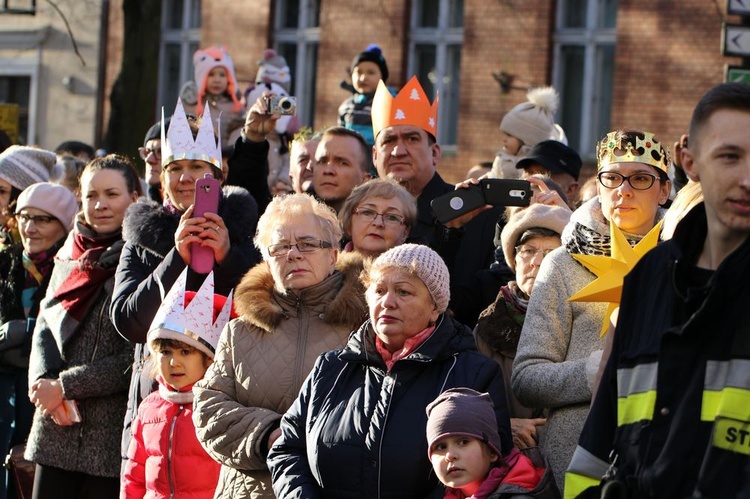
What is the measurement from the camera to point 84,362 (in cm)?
651

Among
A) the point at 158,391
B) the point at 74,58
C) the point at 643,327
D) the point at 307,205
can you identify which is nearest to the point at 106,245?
the point at 158,391

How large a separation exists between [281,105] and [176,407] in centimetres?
175

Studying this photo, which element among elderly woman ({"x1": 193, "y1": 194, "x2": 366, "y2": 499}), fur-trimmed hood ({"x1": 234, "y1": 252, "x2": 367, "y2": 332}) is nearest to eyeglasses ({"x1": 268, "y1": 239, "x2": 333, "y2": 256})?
elderly woman ({"x1": 193, "y1": 194, "x2": 366, "y2": 499})

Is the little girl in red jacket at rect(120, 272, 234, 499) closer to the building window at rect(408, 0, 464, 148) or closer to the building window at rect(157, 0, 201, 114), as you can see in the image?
the building window at rect(408, 0, 464, 148)

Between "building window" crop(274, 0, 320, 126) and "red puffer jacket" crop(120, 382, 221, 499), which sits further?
"building window" crop(274, 0, 320, 126)

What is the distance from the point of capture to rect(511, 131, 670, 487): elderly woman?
4621 millimetres

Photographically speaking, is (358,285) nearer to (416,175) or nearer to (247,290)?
(247,290)

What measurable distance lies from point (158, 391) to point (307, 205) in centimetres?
109

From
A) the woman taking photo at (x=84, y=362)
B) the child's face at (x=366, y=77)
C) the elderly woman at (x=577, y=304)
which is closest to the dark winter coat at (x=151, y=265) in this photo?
the woman taking photo at (x=84, y=362)

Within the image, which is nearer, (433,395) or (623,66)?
(433,395)

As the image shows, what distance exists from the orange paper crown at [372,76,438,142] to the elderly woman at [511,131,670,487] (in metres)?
1.83

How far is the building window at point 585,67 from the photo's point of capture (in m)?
16.1

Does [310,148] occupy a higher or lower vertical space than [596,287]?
higher

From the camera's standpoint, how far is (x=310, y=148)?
24.5 ft
